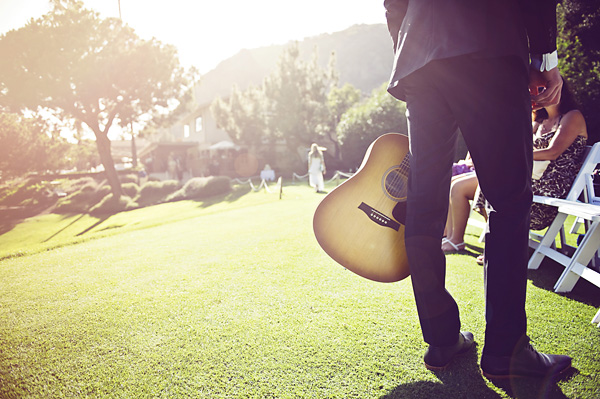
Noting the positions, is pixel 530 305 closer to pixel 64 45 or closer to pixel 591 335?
pixel 591 335

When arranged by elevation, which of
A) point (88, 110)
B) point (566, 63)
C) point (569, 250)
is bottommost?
point (569, 250)

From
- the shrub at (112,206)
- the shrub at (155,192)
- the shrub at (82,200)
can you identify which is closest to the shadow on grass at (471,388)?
the shrub at (82,200)

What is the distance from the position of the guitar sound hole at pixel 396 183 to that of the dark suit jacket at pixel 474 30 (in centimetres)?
48

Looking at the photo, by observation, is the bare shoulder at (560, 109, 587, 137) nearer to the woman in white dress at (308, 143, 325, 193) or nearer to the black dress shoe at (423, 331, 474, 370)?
the black dress shoe at (423, 331, 474, 370)

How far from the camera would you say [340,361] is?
1.28 m

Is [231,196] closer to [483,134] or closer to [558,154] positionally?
[558,154]

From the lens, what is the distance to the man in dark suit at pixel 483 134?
1.09 m


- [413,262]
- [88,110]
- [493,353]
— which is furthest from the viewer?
[88,110]

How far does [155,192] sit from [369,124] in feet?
52.6

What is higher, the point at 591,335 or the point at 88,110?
the point at 88,110

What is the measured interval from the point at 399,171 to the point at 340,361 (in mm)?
957

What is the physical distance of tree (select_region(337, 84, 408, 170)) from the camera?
75.3 feet

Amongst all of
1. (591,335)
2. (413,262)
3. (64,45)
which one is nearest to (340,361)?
(413,262)

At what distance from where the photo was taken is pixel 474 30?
1.08 metres
